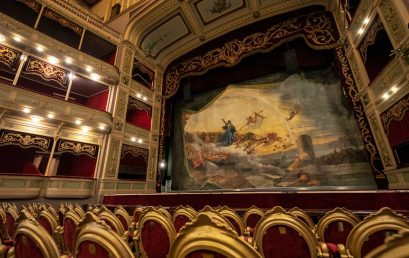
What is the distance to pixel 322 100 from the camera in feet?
22.1

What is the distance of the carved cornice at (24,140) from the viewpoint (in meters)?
5.12

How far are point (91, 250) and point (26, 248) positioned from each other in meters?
0.55

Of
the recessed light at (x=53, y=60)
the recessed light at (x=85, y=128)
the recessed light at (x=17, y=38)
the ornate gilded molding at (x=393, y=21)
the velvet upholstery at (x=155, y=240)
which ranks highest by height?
the recessed light at (x=17, y=38)

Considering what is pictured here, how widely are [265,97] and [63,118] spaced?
714 cm

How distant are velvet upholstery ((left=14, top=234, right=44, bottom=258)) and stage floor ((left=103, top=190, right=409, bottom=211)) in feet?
10.5

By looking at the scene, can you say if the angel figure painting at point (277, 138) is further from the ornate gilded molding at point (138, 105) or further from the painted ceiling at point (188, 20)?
the painted ceiling at point (188, 20)

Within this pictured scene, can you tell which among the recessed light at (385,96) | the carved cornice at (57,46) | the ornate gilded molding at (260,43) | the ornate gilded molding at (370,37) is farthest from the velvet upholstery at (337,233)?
the carved cornice at (57,46)

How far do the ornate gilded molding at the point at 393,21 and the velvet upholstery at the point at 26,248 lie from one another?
556 centimetres

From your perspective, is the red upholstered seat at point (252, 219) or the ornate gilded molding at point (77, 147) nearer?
the red upholstered seat at point (252, 219)

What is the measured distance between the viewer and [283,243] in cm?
137


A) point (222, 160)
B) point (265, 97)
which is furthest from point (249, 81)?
point (222, 160)

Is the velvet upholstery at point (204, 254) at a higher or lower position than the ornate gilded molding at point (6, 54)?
lower

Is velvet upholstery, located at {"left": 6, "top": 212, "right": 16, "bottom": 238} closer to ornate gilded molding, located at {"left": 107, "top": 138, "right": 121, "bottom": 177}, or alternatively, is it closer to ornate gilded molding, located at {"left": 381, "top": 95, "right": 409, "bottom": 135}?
ornate gilded molding, located at {"left": 107, "top": 138, "right": 121, "bottom": 177}

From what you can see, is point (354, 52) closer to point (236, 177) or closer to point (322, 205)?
point (322, 205)
